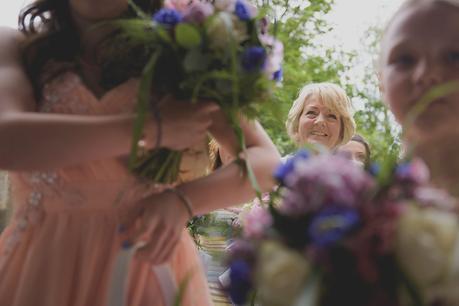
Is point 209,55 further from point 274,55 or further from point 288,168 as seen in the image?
point 288,168

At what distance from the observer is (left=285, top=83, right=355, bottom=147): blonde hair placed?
8.41 feet

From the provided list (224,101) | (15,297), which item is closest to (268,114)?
(224,101)

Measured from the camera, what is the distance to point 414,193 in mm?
546

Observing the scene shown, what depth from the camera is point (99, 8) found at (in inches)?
39.7

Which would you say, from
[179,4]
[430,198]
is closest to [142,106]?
[179,4]

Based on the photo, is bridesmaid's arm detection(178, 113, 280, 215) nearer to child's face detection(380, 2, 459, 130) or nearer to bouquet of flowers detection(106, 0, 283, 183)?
bouquet of flowers detection(106, 0, 283, 183)

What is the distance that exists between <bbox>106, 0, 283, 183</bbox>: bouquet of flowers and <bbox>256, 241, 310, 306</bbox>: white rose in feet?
1.06

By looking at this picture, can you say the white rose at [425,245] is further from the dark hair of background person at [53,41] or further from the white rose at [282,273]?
the dark hair of background person at [53,41]

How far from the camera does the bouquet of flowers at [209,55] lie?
0.78 m

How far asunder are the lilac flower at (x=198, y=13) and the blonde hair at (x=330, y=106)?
5.80 ft

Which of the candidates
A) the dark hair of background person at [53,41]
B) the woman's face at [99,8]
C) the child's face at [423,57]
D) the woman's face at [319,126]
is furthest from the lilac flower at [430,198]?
the woman's face at [319,126]

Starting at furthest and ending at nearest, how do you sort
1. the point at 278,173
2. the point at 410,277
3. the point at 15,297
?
1. the point at 15,297
2. the point at 278,173
3. the point at 410,277

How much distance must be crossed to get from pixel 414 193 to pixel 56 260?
64 centimetres

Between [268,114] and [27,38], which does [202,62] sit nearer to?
[268,114]
